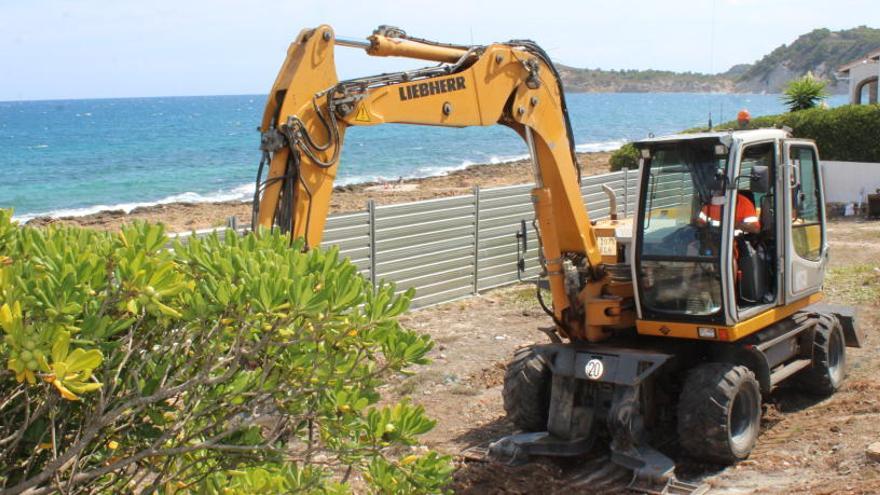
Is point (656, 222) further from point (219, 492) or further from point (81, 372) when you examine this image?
point (81, 372)

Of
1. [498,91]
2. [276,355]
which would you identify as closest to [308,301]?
[276,355]

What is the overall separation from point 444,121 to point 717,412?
3020 millimetres

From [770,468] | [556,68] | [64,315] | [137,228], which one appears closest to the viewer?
[64,315]

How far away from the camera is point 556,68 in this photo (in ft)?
28.5

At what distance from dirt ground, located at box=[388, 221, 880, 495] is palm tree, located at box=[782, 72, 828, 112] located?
13.9 metres

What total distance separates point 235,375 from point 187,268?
1.43 ft

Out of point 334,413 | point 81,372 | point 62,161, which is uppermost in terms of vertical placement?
point 81,372

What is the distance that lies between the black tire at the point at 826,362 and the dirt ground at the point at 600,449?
0.13 meters

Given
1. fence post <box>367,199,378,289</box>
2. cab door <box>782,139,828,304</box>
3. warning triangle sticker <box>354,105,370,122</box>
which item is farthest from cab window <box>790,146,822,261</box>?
fence post <box>367,199,378,289</box>

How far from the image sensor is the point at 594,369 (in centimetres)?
794

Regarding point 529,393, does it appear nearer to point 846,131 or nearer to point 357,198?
point 846,131

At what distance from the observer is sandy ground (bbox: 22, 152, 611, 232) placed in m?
28.0

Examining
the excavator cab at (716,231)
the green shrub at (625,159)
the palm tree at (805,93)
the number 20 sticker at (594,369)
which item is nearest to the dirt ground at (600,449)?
the number 20 sticker at (594,369)

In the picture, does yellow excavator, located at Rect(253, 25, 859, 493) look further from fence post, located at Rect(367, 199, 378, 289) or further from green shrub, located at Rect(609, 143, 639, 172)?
green shrub, located at Rect(609, 143, 639, 172)
